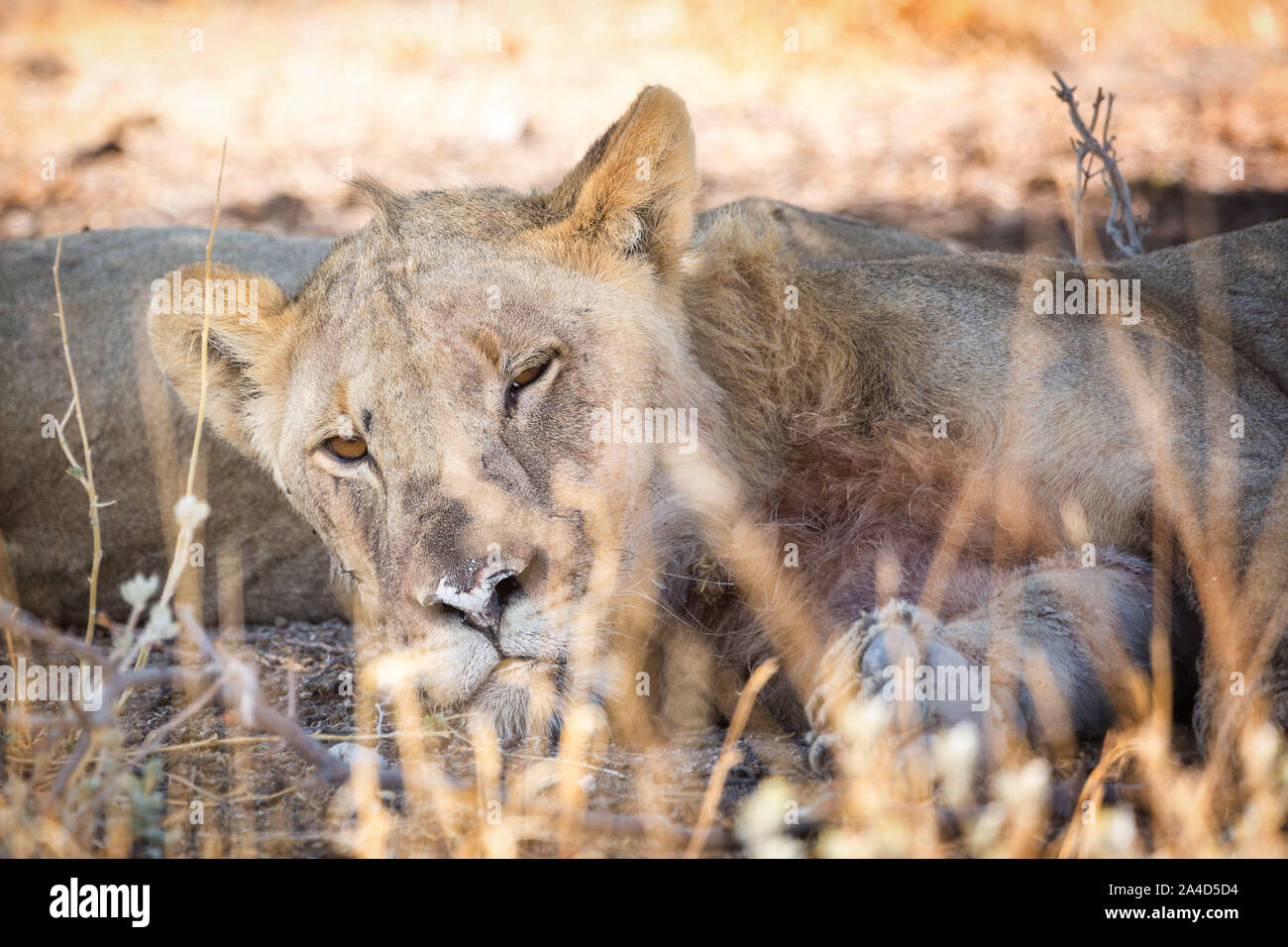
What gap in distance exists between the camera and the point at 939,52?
11391mm

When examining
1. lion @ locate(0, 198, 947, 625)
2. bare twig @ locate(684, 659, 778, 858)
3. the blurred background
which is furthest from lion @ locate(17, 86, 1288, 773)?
the blurred background

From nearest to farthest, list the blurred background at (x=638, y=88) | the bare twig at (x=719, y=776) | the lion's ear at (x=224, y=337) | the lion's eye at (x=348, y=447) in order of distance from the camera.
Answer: the bare twig at (x=719, y=776) < the lion's eye at (x=348, y=447) < the lion's ear at (x=224, y=337) < the blurred background at (x=638, y=88)

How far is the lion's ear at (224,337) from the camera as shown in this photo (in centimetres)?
359

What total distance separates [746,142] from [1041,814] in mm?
8213

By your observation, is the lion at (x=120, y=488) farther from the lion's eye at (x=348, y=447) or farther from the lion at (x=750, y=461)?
→ the lion's eye at (x=348, y=447)

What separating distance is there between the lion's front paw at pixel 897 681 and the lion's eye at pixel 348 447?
4.17ft

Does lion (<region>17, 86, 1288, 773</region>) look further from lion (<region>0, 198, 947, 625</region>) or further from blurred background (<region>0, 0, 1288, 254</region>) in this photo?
blurred background (<region>0, 0, 1288, 254</region>)

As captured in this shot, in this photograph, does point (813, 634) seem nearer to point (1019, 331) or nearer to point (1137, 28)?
point (1019, 331)

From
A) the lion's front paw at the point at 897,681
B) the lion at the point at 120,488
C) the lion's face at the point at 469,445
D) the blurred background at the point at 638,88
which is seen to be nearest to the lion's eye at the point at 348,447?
the lion's face at the point at 469,445

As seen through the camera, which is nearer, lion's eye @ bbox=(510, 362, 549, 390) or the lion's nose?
the lion's nose

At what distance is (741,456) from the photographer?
11.2 feet

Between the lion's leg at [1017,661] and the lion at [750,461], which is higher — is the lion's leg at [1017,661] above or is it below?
below

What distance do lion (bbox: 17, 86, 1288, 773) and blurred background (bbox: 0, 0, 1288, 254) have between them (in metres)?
4.77

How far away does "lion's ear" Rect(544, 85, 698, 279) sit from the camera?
3.31m
